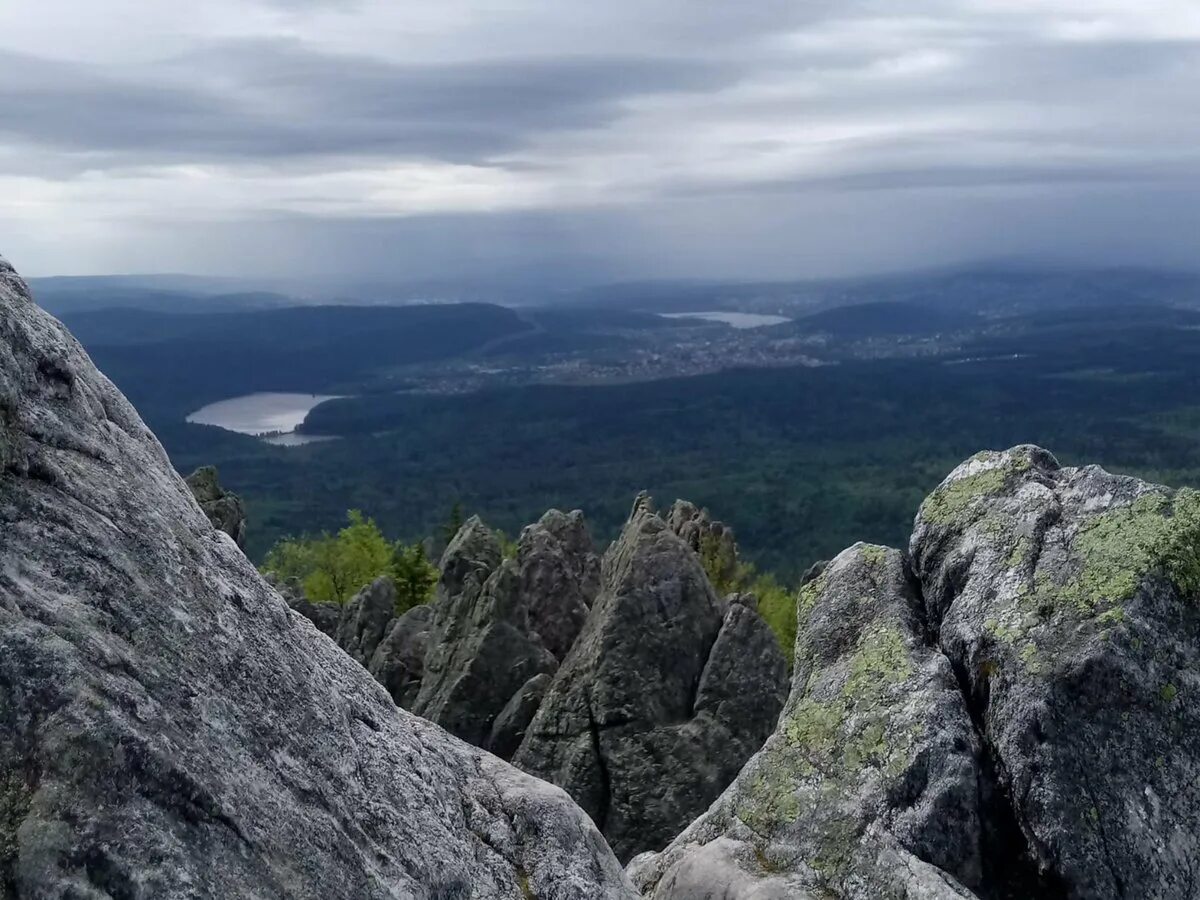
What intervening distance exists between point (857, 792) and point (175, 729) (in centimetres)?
745

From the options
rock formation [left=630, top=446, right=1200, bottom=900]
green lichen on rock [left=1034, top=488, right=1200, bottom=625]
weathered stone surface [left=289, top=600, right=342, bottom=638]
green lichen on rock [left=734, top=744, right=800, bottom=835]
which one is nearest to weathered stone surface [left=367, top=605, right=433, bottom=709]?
weathered stone surface [left=289, top=600, right=342, bottom=638]

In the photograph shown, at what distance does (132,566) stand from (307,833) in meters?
2.74

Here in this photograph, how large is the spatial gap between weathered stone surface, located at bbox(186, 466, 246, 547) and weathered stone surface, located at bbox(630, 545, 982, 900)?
30.6 meters

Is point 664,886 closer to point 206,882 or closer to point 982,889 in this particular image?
point 982,889

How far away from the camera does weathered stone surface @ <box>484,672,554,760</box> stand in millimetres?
30141

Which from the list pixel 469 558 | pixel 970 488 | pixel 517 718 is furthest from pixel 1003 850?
pixel 469 558

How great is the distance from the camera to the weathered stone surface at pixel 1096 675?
34.9 ft

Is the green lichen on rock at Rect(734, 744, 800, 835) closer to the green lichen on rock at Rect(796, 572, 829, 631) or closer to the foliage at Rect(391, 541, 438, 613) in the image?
the green lichen on rock at Rect(796, 572, 829, 631)

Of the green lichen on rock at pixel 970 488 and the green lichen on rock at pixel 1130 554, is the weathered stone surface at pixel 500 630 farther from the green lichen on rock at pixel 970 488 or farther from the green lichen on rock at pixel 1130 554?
the green lichen on rock at pixel 1130 554

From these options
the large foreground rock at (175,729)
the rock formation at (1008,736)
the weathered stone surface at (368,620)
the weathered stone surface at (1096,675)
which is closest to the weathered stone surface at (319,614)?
the weathered stone surface at (368,620)

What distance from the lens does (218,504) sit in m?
41.3

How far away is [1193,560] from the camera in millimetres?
11555

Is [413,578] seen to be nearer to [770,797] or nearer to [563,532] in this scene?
[563,532]

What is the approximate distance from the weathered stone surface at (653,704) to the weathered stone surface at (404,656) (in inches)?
351
